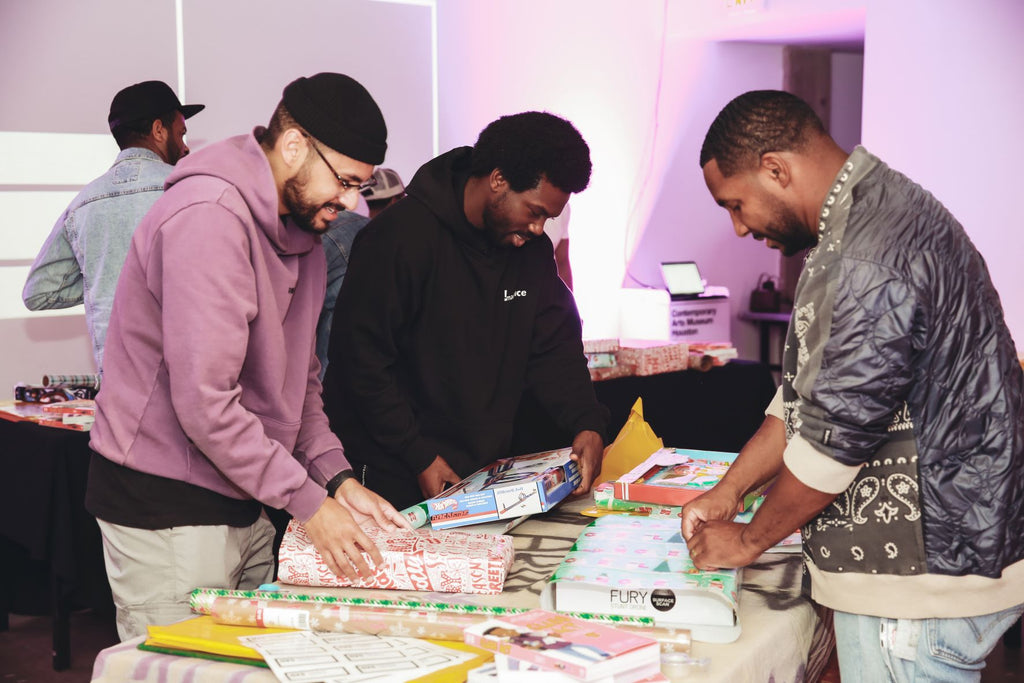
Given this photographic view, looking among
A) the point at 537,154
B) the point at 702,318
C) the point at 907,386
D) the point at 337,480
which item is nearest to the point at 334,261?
the point at 537,154

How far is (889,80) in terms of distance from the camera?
4.94 metres

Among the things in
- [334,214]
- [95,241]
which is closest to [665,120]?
[95,241]

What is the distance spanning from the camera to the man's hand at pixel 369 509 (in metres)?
1.58

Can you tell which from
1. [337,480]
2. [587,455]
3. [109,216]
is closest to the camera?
[337,480]

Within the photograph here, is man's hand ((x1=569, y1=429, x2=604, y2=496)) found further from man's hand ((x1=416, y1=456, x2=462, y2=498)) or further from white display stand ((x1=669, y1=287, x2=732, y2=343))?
white display stand ((x1=669, y1=287, x2=732, y2=343))

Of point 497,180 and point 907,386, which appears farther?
point 497,180

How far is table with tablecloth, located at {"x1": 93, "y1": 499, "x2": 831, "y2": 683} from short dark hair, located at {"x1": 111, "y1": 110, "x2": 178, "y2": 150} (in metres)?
2.05

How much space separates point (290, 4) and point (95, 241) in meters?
2.04

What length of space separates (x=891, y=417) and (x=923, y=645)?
0.98 ft

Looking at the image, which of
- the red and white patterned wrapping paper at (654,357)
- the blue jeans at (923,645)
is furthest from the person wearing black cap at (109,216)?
the blue jeans at (923,645)

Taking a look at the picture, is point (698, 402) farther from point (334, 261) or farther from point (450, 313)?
point (450, 313)

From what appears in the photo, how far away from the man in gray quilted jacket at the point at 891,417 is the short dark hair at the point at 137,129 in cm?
234

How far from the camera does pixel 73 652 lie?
3.32 metres

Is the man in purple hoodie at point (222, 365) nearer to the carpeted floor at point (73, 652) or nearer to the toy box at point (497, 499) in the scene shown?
the toy box at point (497, 499)
